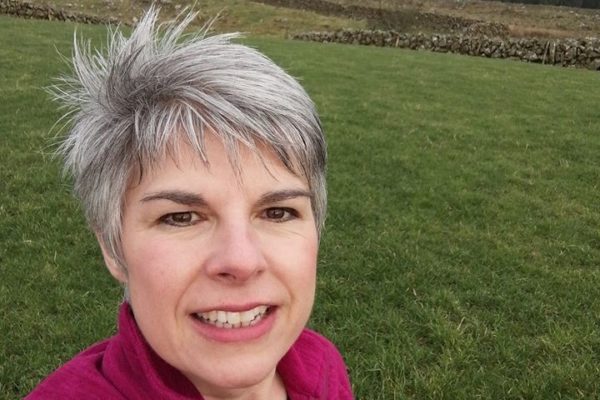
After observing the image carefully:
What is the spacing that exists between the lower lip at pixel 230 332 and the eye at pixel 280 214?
0.95 ft

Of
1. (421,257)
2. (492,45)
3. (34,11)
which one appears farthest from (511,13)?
(421,257)

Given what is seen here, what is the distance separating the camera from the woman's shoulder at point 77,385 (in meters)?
1.59

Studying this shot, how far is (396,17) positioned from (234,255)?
46.4 meters

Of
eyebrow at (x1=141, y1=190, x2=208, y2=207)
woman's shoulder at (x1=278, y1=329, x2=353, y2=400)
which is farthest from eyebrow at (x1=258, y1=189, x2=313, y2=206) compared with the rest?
woman's shoulder at (x1=278, y1=329, x2=353, y2=400)

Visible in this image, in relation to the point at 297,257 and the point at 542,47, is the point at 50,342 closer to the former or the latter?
the point at 297,257

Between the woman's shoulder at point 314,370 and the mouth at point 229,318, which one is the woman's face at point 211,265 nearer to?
the mouth at point 229,318

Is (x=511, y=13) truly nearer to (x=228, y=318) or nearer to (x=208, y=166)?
(x=208, y=166)

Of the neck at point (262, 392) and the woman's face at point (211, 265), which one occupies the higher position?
the woman's face at point (211, 265)

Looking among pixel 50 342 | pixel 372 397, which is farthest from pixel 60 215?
pixel 372 397

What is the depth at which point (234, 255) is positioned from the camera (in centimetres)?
151

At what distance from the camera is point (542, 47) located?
26922 mm

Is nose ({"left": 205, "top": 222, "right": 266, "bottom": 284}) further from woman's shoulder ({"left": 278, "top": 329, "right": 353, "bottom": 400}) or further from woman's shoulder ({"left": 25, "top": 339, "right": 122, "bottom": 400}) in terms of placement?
woman's shoulder ({"left": 278, "top": 329, "right": 353, "bottom": 400})

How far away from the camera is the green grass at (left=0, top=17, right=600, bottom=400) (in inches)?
165

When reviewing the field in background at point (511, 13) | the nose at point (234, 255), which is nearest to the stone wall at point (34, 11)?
the nose at point (234, 255)
